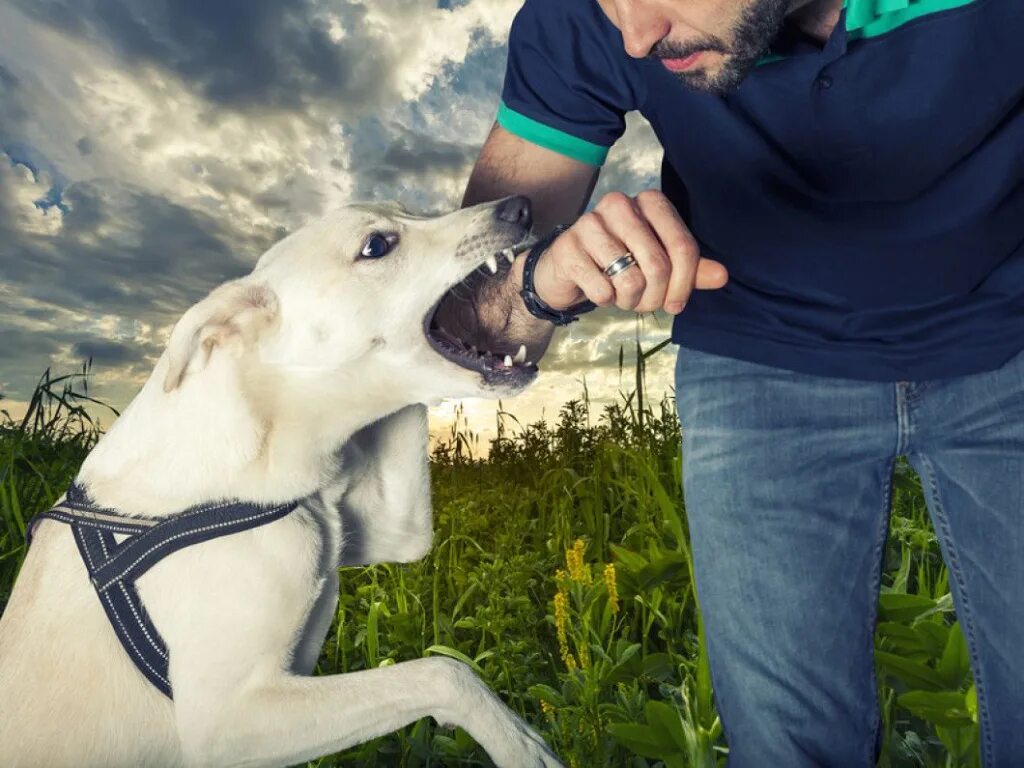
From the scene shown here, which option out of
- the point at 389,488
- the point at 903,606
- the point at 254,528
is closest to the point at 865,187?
the point at 903,606

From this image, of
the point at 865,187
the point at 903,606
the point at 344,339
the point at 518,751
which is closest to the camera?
the point at 518,751

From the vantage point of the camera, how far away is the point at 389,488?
2109 mm

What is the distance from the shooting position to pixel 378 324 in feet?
6.20

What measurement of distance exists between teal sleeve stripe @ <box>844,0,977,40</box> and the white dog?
78 cm

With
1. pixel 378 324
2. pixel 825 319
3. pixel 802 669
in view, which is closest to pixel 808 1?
pixel 825 319

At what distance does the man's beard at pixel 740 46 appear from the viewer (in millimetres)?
1611

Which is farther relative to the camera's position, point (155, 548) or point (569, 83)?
point (569, 83)

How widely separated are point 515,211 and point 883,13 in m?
0.85

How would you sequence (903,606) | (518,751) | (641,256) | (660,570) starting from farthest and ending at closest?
(660,570)
(903,606)
(518,751)
(641,256)

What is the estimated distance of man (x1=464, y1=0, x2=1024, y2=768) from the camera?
1.66m

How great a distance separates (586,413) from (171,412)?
2611 millimetres

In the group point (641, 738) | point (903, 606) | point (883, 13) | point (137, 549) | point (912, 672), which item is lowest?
point (641, 738)

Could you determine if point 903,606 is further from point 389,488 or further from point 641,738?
point 389,488

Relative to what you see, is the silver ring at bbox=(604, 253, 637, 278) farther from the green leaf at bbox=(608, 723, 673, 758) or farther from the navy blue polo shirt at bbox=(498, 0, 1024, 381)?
the green leaf at bbox=(608, 723, 673, 758)
